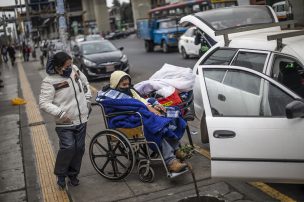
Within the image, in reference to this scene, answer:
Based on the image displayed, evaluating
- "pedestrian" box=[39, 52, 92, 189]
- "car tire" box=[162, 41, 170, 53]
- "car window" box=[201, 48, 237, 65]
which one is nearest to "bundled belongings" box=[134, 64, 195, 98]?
"car window" box=[201, 48, 237, 65]

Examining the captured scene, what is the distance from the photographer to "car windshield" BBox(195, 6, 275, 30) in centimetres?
782

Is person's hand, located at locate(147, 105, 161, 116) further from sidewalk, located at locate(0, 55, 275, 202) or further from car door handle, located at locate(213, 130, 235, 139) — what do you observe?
car door handle, located at locate(213, 130, 235, 139)

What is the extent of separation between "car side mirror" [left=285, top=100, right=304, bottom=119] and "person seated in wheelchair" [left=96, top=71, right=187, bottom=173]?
5.12 feet

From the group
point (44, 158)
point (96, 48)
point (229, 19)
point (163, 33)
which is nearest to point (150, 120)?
point (44, 158)

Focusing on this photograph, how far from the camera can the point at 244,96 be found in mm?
4383

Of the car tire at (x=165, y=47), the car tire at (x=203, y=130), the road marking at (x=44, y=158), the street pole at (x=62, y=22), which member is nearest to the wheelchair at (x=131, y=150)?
the road marking at (x=44, y=158)

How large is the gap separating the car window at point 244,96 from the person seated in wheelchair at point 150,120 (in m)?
0.85

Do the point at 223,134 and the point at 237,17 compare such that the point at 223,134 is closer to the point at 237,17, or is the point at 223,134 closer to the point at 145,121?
the point at 145,121

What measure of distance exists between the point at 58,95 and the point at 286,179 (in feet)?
8.58

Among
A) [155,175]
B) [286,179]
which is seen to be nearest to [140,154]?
[155,175]

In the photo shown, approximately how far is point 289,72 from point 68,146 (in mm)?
2565

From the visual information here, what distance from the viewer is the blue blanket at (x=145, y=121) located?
16.9 feet

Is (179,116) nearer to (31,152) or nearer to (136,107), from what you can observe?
(136,107)

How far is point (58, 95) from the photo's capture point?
515cm
